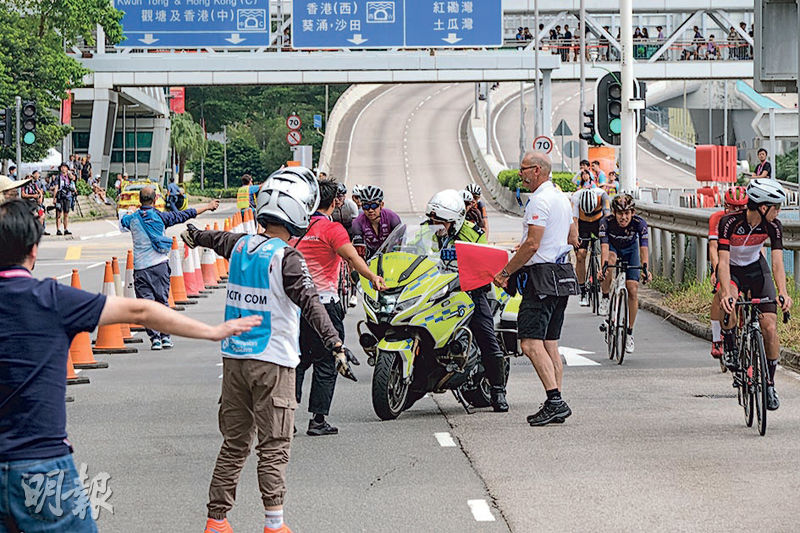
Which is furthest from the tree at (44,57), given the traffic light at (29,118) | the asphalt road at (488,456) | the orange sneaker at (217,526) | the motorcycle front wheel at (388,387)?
the orange sneaker at (217,526)

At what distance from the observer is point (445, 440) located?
32.9 ft

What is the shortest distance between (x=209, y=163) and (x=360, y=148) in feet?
93.1

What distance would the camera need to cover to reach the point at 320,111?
123125 millimetres

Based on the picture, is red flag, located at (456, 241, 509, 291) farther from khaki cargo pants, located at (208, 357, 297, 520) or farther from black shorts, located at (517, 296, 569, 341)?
khaki cargo pants, located at (208, 357, 297, 520)

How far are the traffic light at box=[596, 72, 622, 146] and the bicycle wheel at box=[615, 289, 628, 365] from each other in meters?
9.06

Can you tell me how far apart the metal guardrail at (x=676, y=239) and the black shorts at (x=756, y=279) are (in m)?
5.85

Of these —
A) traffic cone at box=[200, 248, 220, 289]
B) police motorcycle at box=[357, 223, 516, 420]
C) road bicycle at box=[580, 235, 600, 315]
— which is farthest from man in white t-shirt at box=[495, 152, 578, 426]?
traffic cone at box=[200, 248, 220, 289]

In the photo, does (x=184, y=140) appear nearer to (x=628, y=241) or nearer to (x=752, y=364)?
(x=628, y=241)

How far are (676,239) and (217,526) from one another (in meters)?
14.9

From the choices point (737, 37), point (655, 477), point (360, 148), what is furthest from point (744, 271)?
point (360, 148)

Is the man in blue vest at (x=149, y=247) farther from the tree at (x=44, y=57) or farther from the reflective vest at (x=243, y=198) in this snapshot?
the tree at (x=44, y=57)

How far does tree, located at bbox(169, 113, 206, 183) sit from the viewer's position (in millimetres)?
99250

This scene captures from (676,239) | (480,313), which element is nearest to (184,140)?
(676,239)

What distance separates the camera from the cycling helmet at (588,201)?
1877cm
